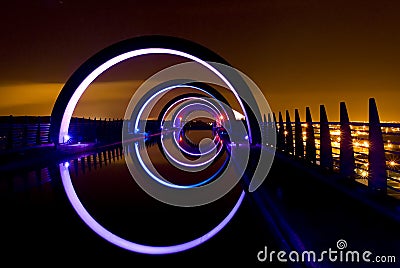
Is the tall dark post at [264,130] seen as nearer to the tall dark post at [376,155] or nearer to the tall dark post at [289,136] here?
the tall dark post at [289,136]

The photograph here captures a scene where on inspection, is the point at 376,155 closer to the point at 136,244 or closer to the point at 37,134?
the point at 136,244

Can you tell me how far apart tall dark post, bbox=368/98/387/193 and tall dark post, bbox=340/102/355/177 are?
4.38 feet

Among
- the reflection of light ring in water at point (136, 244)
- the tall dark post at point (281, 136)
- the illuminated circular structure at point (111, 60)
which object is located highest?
the illuminated circular structure at point (111, 60)

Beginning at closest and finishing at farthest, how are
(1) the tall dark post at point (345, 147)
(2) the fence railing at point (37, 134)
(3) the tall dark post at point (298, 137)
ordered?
1. (1) the tall dark post at point (345, 147)
2. (3) the tall dark post at point (298, 137)
3. (2) the fence railing at point (37, 134)

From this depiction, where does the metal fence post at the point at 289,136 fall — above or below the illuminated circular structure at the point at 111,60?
below

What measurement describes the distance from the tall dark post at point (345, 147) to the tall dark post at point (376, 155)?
1336 millimetres

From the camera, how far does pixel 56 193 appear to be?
8.91 metres

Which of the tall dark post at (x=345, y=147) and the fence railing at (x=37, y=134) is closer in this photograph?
the tall dark post at (x=345, y=147)

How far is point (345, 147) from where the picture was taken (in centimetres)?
841

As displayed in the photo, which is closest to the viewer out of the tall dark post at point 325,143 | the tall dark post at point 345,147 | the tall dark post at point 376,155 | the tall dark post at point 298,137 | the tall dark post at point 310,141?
the tall dark post at point 376,155

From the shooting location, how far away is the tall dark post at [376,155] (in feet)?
22.0

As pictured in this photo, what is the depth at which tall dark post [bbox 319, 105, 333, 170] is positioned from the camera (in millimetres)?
10005

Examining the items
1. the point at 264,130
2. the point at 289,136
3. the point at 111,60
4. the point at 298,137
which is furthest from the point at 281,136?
the point at 111,60

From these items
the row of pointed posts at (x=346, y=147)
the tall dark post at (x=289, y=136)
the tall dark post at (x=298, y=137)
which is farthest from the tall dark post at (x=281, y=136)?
the row of pointed posts at (x=346, y=147)
